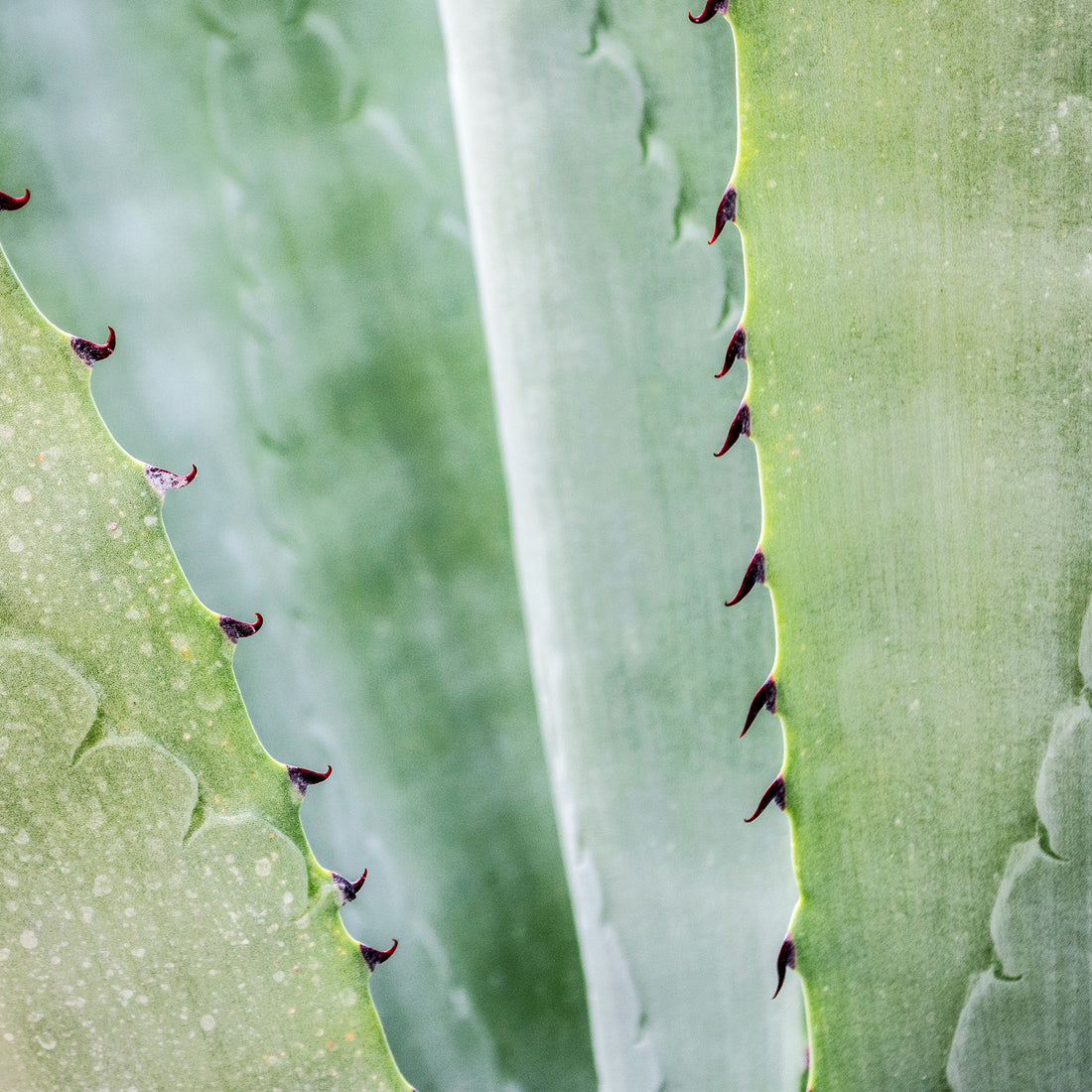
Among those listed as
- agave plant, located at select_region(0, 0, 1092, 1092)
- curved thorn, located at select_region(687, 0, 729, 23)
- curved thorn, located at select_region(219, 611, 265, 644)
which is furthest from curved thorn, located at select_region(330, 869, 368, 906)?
curved thorn, located at select_region(687, 0, 729, 23)

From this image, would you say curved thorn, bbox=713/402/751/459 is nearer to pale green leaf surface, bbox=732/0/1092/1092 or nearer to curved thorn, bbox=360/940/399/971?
pale green leaf surface, bbox=732/0/1092/1092

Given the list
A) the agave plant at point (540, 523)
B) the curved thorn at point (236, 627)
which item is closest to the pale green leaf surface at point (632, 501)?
the agave plant at point (540, 523)

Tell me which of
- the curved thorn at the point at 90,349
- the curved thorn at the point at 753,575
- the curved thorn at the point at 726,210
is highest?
the curved thorn at the point at 726,210

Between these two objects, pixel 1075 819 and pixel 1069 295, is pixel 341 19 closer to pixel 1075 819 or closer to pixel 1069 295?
pixel 1069 295

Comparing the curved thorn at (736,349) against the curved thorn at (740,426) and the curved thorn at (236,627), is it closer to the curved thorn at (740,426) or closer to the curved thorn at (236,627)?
the curved thorn at (740,426)

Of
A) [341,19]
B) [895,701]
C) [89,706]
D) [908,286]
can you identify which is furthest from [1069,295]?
[89,706]

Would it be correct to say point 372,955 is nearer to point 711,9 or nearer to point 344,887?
point 344,887
